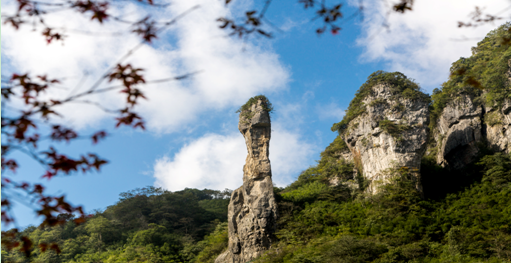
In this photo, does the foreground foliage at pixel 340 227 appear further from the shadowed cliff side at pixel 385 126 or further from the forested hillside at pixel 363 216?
the shadowed cliff side at pixel 385 126

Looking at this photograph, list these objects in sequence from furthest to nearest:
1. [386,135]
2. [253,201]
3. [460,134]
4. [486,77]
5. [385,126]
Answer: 1. [460,134]
2. [486,77]
3. [385,126]
4. [386,135]
5. [253,201]

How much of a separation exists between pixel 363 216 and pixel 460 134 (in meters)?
11.3

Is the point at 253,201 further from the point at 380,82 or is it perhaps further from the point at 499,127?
the point at 499,127

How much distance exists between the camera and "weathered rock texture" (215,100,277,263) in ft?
66.5

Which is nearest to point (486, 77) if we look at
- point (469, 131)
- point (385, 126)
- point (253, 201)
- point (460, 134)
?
point (469, 131)

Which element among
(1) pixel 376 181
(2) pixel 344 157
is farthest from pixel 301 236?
Answer: (2) pixel 344 157

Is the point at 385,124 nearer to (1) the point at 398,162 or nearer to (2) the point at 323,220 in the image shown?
(1) the point at 398,162

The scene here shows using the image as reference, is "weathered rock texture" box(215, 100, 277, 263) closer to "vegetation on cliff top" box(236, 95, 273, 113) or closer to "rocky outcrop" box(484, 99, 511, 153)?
"vegetation on cliff top" box(236, 95, 273, 113)

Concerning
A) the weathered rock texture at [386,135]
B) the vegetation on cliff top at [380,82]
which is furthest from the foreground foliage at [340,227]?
the vegetation on cliff top at [380,82]

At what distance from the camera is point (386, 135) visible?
73.3 ft

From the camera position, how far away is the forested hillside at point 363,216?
14.9 metres

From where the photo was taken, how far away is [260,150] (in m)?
23.9

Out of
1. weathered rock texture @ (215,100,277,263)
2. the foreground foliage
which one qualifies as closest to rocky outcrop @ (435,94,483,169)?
the foreground foliage

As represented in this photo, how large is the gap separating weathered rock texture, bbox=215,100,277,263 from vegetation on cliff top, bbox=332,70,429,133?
5.80 m
